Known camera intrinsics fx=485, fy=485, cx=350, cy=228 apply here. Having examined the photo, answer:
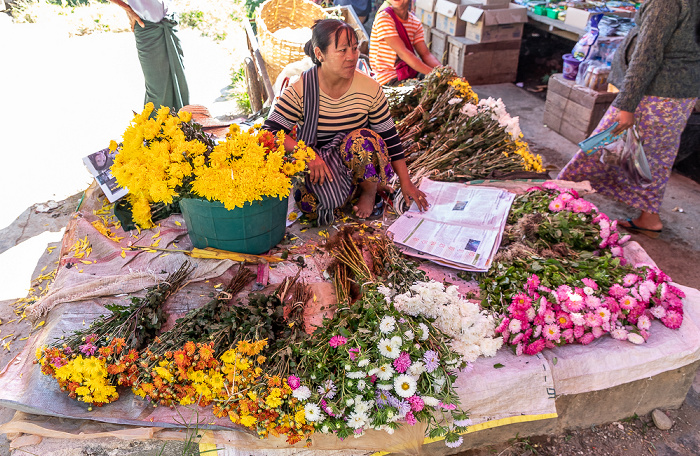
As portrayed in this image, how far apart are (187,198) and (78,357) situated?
833 millimetres

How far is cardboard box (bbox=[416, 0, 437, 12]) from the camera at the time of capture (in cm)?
678

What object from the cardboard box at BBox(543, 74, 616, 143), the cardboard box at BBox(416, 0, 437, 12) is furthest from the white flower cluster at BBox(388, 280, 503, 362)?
the cardboard box at BBox(416, 0, 437, 12)

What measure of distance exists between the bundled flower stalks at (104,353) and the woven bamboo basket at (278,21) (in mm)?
3137

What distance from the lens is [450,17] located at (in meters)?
6.34

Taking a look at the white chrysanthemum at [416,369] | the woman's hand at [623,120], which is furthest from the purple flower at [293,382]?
the woman's hand at [623,120]

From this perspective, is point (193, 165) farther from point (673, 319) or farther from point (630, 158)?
point (630, 158)

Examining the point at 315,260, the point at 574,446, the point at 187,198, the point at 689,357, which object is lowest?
the point at 574,446

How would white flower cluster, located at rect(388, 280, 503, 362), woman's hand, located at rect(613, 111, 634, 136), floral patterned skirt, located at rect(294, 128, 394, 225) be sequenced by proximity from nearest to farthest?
white flower cluster, located at rect(388, 280, 503, 362) → floral patterned skirt, located at rect(294, 128, 394, 225) → woman's hand, located at rect(613, 111, 634, 136)

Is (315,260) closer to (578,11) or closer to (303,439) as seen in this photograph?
(303,439)

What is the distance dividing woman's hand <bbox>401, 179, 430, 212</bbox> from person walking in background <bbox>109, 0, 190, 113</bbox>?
255cm

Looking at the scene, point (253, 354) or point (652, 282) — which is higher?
point (253, 354)

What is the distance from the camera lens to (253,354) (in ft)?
5.59

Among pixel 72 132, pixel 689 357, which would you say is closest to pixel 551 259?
pixel 689 357

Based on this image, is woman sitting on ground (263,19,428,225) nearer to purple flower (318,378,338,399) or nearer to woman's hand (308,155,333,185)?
woman's hand (308,155,333,185)
